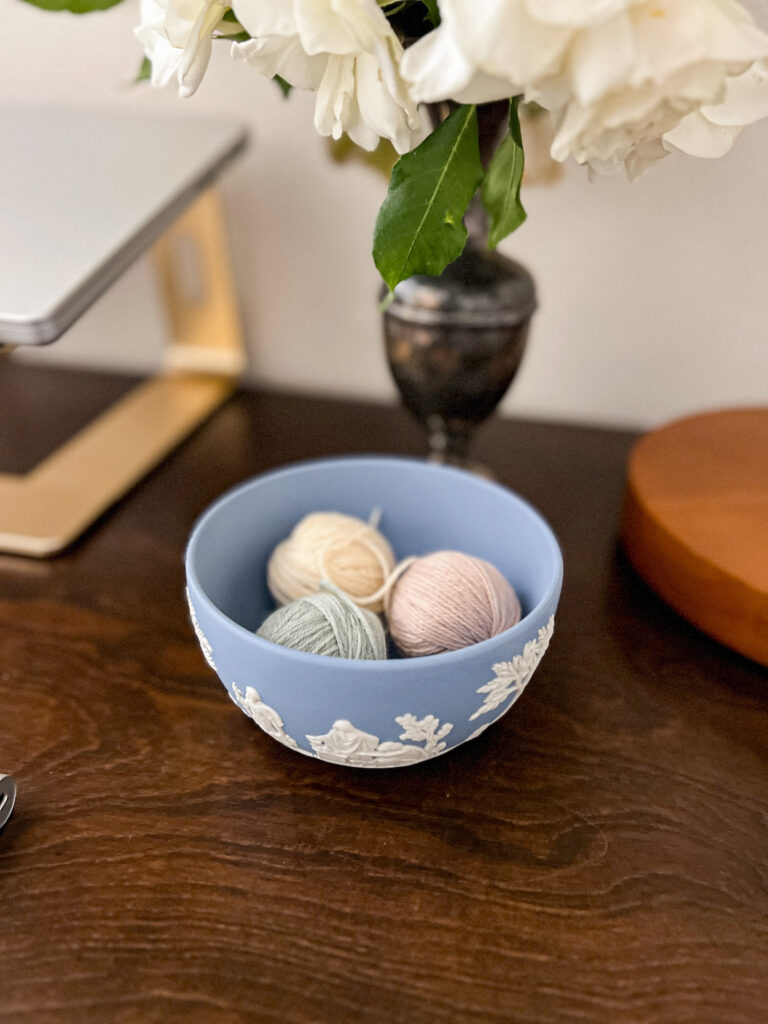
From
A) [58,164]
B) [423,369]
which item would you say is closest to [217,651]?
[423,369]

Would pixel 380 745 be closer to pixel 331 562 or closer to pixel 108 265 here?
pixel 331 562

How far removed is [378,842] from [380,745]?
5 centimetres

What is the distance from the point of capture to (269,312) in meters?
0.75

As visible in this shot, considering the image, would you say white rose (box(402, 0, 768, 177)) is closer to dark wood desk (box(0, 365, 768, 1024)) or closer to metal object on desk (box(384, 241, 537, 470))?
metal object on desk (box(384, 241, 537, 470))

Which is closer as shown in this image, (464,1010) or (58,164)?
(464,1010)

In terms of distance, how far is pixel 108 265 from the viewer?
0.50 metres

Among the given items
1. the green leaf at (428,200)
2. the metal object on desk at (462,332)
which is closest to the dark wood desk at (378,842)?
the metal object on desk at (462,332)

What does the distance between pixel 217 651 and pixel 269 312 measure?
0.44m

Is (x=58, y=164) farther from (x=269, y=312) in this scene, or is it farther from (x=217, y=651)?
(x=217, y=651)

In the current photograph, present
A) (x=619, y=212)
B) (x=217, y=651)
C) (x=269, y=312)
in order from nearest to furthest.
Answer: (x=217, y=651), (x=619, y=212), (x=269, y=312)

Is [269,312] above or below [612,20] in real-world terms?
below

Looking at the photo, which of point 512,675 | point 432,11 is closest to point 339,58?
point 432,11

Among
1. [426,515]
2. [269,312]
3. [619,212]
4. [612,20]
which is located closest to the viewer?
[612,20]

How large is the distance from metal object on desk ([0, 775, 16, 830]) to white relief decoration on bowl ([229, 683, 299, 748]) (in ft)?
0.35
